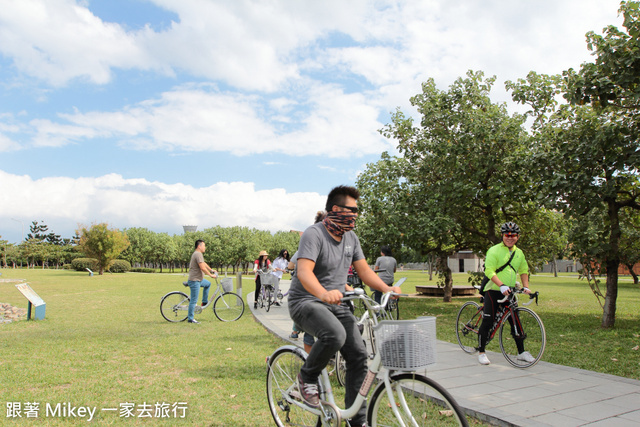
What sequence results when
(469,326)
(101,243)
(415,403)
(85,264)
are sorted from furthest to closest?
(85,264) < (101,243) < (469,326) < (415,403)

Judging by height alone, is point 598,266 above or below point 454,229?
below

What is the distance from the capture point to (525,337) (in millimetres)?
6359

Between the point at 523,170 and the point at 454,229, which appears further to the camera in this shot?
the point at 454,229

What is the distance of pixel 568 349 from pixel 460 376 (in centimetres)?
330

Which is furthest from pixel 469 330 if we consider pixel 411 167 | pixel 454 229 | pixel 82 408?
pixel 411 167

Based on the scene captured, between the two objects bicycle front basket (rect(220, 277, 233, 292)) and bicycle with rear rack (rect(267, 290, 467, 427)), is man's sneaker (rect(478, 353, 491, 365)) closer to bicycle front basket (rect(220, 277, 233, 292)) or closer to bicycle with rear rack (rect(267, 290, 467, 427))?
bicycle with rear rack (rect(267, 290, 467, 427))

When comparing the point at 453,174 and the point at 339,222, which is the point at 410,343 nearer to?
the point at 339,222

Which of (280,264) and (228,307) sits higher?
(280,264)

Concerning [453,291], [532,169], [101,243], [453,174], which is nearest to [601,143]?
[532,169]

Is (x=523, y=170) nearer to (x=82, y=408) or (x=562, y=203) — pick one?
(x=562, y=203)

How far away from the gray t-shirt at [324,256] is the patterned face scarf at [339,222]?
63 millimetres

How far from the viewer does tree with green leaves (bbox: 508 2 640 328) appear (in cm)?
877

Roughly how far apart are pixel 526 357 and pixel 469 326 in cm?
123

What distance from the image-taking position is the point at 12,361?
6.85 meters
